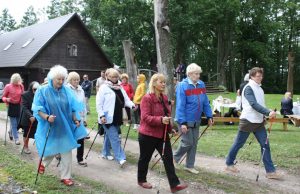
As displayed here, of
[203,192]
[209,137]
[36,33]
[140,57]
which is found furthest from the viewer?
[140,57]

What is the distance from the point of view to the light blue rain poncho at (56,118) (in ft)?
21.1

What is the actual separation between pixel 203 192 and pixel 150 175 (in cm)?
124

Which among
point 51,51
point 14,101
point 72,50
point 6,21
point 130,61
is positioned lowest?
point 14,101

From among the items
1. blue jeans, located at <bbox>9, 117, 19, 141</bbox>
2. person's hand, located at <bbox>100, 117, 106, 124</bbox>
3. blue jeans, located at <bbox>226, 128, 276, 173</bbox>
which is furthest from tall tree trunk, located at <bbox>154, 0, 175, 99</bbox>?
blue jeans, located at <bbox>226, 128, 276, 173</bbox>

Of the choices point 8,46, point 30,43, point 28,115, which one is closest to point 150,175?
point 28,115

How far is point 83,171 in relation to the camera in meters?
7.67

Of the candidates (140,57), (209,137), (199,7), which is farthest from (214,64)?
(209,137)

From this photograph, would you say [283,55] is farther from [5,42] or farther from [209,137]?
[209,137]

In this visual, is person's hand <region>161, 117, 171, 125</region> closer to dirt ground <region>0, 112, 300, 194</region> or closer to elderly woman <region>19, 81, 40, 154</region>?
dirt ground <region>0, 112, 300, 194</region>

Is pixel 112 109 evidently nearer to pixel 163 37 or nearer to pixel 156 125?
pixel 156 125

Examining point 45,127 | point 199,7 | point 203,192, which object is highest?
point 199,7

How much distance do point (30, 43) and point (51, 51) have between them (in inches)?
81.5

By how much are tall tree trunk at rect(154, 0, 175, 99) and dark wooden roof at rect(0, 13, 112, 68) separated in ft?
74.6

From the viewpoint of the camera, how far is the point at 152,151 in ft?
21.3
